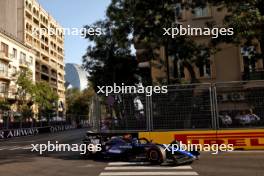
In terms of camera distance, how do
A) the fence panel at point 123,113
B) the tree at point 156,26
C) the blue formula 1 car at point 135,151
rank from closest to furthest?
the blue formula 1 car at point 135,151 → the fence panel at point 123,113 → the tree at point 156,26

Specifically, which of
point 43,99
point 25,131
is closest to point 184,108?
point 25,131

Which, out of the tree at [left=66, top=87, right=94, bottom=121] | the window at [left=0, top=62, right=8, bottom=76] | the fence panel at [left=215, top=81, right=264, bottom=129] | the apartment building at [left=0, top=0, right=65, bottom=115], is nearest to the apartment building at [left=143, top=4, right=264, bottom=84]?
the fence panel at [left=215, top=81, right=264, bottom=129]

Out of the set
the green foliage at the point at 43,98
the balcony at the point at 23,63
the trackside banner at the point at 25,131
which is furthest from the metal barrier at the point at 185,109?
the balcony at the point at 23,63

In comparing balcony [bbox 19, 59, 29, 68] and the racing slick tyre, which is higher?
balcony [bbox 19, 59, 29, 68]

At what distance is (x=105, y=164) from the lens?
13.4 meters

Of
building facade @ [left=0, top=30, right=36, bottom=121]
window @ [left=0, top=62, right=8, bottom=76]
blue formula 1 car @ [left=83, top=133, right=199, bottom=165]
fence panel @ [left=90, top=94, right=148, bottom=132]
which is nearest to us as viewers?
blue formula 1 car @ [left=83, top=133, right=199, bottom=165]

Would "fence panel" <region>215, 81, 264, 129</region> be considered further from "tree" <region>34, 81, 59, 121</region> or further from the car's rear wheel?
"tree" <region>34, 81, 59, 121</region>

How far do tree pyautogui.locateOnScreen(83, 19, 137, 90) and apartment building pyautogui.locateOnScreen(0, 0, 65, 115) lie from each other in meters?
39.7

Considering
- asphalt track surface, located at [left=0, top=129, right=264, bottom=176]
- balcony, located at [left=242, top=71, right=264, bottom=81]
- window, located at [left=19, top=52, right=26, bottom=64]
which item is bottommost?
asphalt track surface, located at [left=0, top=129, right=264, bottom=176]

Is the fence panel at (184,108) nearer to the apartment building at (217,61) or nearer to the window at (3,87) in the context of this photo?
the apartment building at (217,61)

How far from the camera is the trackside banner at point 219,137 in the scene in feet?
51.6

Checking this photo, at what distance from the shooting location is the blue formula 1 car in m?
12.7

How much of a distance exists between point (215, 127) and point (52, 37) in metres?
91.5

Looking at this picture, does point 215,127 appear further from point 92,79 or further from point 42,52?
point 42,52
